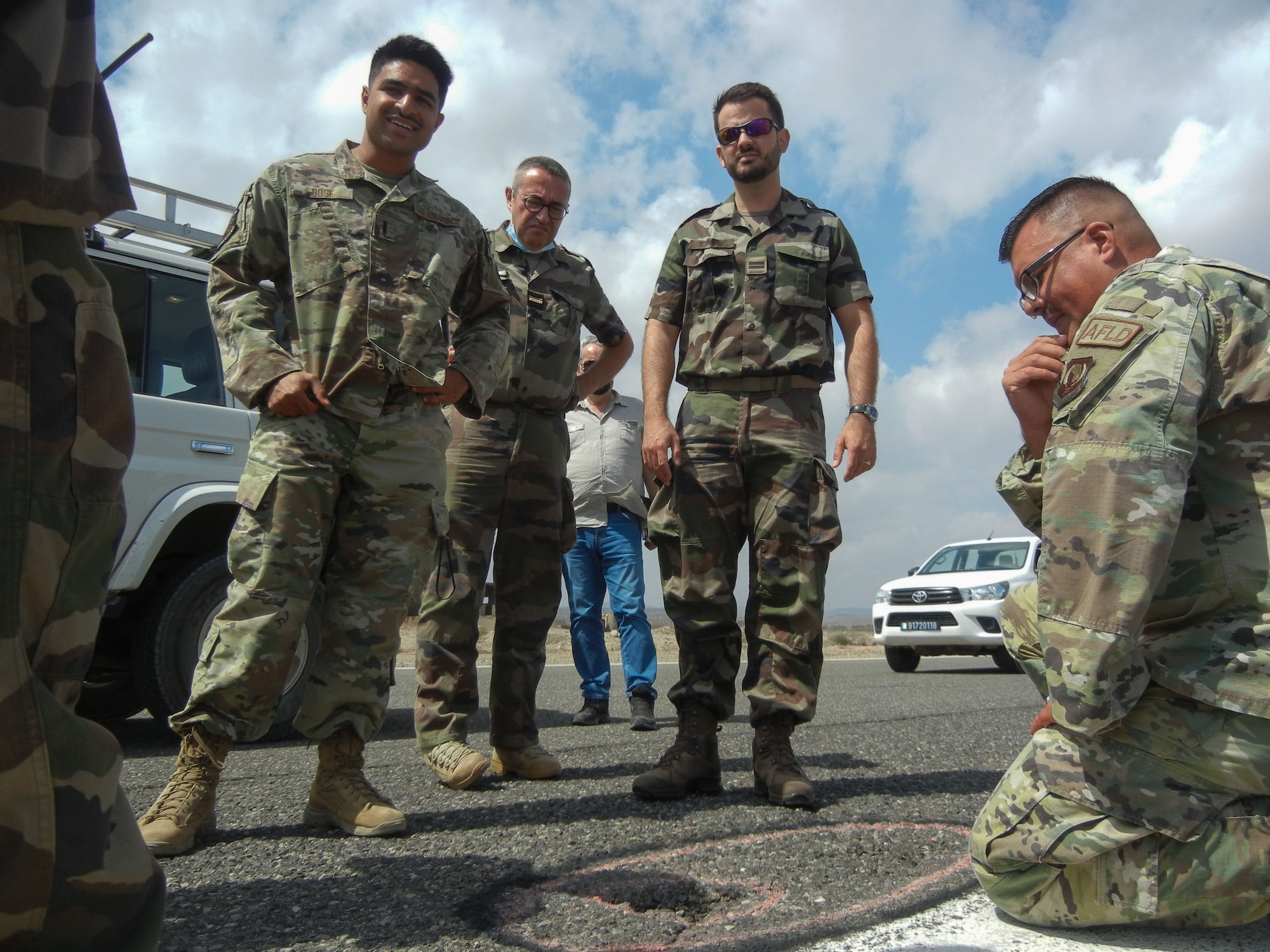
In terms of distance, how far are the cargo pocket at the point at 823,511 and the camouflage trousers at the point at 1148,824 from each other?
140 cm

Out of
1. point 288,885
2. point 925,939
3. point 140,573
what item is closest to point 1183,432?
point 925,939

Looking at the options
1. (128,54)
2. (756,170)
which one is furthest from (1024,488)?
(128,54)

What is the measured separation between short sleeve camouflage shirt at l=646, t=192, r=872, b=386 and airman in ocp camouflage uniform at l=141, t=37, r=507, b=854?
891 mm

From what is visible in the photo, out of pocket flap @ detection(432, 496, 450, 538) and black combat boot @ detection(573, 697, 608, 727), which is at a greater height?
pocket flap @ detection(432, 496, 450, 538)

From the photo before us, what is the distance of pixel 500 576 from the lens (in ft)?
12.6

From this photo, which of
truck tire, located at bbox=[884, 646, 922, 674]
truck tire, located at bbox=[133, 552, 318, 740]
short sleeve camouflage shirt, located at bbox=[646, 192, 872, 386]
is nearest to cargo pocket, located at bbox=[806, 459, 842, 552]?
short sleeve camouflage shirt, located at bbox=[646, 192, 872, 386]

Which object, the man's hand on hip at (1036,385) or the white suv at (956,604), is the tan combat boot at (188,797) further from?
the white suv at (956,604)

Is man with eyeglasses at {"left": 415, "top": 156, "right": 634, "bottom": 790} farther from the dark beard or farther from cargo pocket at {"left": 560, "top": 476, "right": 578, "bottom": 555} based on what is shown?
the dark beard

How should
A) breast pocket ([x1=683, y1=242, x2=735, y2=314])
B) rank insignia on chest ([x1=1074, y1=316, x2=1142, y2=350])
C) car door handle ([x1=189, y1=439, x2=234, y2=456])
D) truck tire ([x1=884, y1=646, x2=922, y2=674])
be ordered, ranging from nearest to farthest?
rank insignia on chest ([x1=1074, y1=316, x2=1142, y2=350]), breast pocket ([x1=683, y1=242, x2=735, y2=314]), car door handle ([x1=189, y1=439, x2=234, y2=456]), truck tire ([x1=884, y1=646, x2=922, y2=674])

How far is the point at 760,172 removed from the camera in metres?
3.59

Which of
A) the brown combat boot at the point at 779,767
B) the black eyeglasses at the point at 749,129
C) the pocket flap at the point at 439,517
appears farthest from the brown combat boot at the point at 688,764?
the black eyeglasses at the point at 749,129

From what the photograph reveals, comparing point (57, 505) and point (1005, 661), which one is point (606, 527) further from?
point (1005, 661)

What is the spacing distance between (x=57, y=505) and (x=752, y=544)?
2.50 meters

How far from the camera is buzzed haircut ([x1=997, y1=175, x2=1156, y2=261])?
225cm
